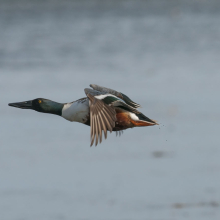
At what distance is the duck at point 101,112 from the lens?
5.39 meters

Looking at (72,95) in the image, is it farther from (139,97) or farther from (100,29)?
(100,29)

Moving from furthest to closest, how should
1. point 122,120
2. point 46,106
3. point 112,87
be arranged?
point 112,87, point 46,106, point 122,120

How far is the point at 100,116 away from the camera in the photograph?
213 inches

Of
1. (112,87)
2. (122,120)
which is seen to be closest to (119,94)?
(122,120)

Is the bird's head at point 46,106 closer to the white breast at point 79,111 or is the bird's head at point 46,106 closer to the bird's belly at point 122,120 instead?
the white breast at point 79,111

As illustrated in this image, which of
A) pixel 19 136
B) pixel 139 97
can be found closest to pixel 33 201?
pixel 19 136

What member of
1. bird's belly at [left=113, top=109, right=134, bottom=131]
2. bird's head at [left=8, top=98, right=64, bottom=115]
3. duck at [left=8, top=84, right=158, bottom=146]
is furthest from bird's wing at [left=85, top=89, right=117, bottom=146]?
bird's head at [left=8, top=98, right=64, bottom=115]

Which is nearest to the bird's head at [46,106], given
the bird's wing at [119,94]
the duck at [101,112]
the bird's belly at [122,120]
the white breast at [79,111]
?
the duck at [101,112]

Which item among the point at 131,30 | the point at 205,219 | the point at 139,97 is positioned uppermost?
the point at 131,30

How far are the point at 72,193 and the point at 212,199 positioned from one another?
86.9 inches

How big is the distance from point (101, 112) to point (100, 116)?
0.05m

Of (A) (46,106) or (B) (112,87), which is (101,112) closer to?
(A) (46,106)

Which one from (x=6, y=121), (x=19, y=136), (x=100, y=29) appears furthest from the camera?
(x=100, y=29)

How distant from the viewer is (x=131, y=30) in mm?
24703
